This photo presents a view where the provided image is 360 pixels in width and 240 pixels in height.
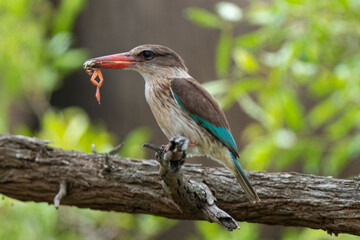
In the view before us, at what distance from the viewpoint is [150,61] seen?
356cm

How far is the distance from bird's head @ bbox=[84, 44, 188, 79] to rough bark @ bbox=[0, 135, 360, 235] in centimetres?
57

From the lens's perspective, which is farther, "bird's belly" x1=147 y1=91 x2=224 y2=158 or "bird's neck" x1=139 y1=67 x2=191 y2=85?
"bird's neck" x1=139 y1=67 x2=191 y2=85

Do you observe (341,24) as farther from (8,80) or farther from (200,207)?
(8,80)

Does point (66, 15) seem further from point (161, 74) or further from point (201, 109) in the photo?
point (201, 109)

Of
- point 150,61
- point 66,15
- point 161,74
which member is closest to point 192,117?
point 161,74

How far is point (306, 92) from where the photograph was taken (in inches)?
254

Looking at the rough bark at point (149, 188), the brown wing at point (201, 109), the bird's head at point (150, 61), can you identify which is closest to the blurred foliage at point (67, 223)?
the rough bark at point (149, 188)

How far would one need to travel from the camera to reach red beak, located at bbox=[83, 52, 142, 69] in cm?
334

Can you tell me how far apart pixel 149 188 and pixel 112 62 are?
0.80 m

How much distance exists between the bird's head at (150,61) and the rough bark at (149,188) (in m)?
0.57

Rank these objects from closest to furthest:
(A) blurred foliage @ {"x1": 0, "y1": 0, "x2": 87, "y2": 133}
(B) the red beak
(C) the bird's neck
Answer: (B) the red beak
(C) the bird's neck
(A) blurred foliage @ {"x1": 0, "y1": 0, "x2": 87, "y2": 133}

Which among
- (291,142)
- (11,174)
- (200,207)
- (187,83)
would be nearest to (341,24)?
(291,142)

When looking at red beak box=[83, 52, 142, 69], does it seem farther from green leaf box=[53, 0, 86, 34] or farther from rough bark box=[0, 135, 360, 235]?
green leaf box=[53, 0, 86, 34]

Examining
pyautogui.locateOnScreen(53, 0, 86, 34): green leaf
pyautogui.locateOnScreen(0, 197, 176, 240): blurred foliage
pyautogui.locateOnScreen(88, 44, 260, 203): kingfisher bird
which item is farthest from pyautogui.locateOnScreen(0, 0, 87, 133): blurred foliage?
pyautogui.locateOnScreen(88, 44, 260, 203): kingfisher bird
